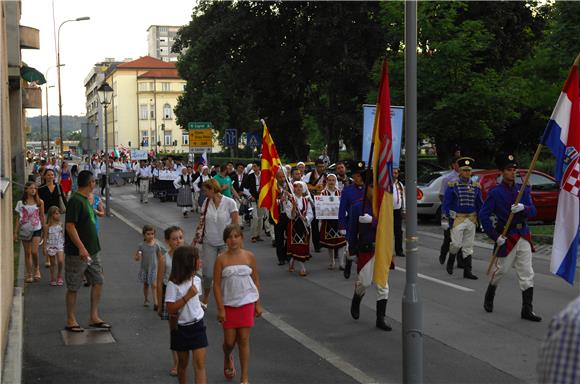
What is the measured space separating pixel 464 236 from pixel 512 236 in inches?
120

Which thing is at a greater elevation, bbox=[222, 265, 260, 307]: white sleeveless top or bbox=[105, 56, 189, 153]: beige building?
bbox=[105, 56, 189, 153]: beige building

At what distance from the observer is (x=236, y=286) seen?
6.69m

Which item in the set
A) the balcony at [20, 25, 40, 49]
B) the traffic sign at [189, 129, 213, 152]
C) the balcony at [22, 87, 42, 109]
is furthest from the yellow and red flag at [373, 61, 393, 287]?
the balcony at [22, 87, 42, 109]

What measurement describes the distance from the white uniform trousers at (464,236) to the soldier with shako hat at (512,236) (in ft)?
8.95

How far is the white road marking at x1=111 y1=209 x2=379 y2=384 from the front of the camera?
7.18 metres

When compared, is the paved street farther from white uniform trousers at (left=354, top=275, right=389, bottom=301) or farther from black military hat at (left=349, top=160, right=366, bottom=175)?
black military hat at (left=349, top=160, right=366, bottom=175)

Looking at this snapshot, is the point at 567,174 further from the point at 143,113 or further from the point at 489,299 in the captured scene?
the point at 143,113

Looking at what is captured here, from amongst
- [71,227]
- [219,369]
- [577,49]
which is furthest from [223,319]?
[577,49]

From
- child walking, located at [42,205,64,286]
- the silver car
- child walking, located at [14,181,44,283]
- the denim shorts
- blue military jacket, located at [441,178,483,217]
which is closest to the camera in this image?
the denim shorts

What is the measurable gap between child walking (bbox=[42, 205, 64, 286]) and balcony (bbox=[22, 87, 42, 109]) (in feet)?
80.1

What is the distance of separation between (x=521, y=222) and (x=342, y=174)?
6.19m

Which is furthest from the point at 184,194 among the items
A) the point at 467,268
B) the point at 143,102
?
the point at 143,102

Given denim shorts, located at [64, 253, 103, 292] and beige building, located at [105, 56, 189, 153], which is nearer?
denim shorts, located at [64, 253, 103, 292]

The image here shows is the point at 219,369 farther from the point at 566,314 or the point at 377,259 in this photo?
the point at 566,314
